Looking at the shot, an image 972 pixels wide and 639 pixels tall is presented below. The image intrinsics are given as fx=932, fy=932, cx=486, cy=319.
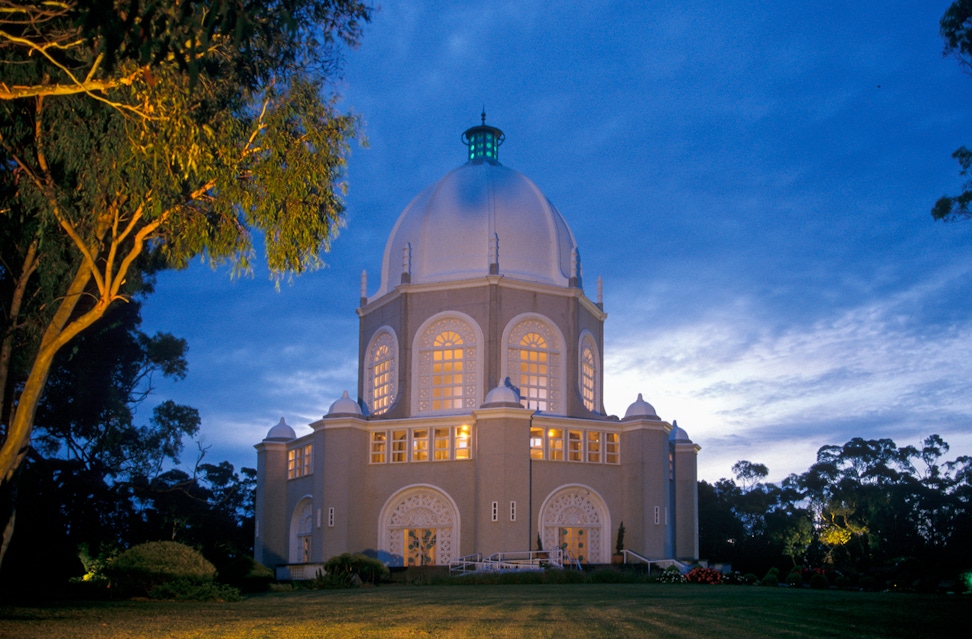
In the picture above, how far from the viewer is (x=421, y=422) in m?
34.8

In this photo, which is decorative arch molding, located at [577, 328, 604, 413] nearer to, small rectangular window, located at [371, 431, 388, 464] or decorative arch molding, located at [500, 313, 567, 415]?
decorative arch molding, located at [500, 313, 567, 415]

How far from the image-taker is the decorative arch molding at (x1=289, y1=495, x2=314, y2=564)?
119 ft

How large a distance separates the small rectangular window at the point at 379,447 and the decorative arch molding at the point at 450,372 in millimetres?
1852

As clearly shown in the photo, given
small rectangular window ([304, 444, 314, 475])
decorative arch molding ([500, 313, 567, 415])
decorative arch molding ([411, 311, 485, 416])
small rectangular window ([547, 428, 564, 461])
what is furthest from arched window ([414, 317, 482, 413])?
small rectangular window ([304, 444, 314, 475])

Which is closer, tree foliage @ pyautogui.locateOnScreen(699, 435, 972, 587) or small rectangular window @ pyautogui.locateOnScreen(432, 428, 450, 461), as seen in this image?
small rectangular window @ pyautogui.locateOnScreen(432, 428, 450, 461)

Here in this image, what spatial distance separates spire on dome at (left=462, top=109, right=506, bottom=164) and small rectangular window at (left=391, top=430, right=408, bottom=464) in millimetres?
13989

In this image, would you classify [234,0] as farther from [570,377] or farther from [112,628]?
[570,377]

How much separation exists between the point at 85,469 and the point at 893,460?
153 ft

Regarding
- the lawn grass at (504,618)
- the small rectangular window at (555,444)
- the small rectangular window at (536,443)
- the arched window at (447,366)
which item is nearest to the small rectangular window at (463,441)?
the arched window at (447,366)

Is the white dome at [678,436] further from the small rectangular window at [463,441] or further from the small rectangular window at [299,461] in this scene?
the small rectangular window at [299,461]

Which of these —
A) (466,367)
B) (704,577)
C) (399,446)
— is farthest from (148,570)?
(466,367)

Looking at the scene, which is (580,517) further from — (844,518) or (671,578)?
(844,518)

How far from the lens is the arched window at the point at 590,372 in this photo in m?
38.9

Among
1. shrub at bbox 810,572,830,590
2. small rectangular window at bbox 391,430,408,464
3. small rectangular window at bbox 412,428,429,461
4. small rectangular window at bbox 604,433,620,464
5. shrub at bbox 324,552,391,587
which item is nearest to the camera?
shrub at bbox 810,572,830,590
